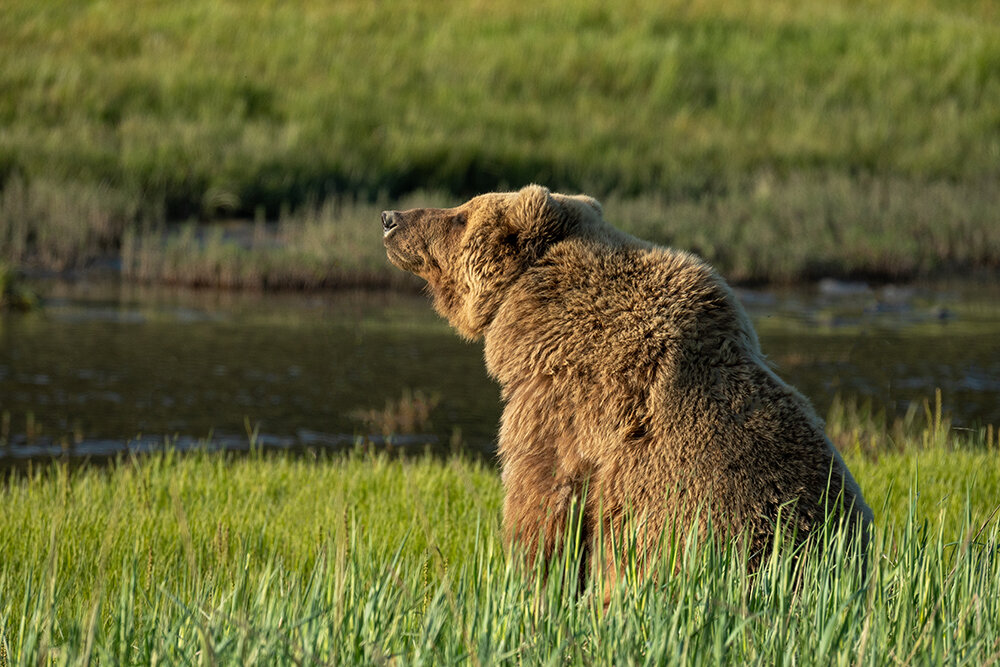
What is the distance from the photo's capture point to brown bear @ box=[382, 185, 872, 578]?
2801mm

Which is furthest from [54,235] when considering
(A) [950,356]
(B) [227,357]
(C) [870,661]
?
(C) [870,661]

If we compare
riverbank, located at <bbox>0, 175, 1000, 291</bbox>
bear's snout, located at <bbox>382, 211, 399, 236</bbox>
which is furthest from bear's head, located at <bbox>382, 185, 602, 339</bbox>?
riverbank, located at <bbox>0, 175, 1000, 291</bbox>

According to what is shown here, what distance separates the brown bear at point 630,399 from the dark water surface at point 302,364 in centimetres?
405

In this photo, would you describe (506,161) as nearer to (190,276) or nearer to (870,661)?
(190,276)

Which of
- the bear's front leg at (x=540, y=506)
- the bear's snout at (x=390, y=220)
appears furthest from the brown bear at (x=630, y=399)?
the bear's snout at (x=390, y=220)

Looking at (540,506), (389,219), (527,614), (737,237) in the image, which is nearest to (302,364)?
(389,219)

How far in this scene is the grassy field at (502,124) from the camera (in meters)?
14.9

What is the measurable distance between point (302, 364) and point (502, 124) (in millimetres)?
10236

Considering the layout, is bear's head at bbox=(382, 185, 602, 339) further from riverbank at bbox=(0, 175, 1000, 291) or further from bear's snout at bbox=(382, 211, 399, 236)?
riverbank at bbox=(0, 175, 1000, 291)

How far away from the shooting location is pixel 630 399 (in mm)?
2906

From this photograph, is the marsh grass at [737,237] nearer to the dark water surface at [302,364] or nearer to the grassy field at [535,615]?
the dark water surface at [302,364]

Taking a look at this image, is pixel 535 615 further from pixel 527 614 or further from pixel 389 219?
pixel 389 219

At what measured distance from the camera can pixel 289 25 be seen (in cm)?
2341

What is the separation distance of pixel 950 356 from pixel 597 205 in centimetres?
775
